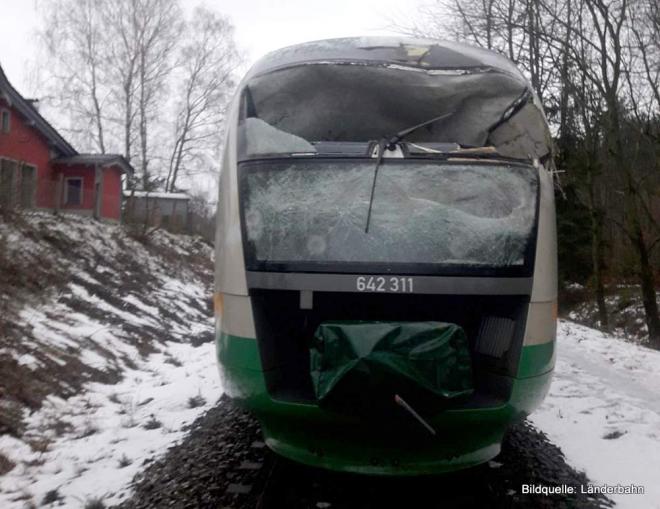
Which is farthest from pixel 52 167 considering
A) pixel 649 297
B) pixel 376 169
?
pixel 376 169

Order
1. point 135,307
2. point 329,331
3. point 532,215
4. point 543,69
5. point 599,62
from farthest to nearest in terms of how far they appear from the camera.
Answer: point 543,69 < point 599,62 < point 135,307 < point 532,215 < point 329,331

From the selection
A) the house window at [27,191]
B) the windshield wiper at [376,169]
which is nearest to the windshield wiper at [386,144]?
the windshield wiper at [376,169]

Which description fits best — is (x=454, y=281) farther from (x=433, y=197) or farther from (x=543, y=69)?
(x=543, y=69)

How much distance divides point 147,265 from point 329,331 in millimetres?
16383

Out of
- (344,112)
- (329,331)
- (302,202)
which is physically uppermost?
(344,112)

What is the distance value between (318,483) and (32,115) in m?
23.5

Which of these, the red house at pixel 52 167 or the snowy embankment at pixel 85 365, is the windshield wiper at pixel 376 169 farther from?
the red house at pixel 52 167

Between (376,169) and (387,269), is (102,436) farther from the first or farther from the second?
(376,169)

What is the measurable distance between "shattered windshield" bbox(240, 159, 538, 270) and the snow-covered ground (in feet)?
7.39

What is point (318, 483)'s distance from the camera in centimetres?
458

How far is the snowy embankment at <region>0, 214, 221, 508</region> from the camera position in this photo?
5188mm

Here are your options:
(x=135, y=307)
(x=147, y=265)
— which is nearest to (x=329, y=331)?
(x=135, y=307)

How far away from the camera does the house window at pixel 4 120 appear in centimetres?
2255

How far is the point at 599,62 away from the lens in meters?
→ 18.5
